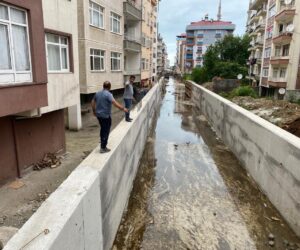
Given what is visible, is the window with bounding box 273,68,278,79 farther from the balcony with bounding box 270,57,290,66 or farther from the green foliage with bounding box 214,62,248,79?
the green foliage with bounding box 214,62,248,79

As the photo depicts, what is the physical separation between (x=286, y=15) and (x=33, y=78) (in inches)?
1163

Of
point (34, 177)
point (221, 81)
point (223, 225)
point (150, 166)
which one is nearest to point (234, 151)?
point (150, 166)

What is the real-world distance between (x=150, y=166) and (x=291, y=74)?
25471 millimetres

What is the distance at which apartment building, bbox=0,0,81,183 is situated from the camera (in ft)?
21.2

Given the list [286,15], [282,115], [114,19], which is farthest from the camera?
[286,15]

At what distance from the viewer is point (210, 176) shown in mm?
9078

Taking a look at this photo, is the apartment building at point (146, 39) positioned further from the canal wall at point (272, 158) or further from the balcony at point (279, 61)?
the canal wall at point (272, 158)

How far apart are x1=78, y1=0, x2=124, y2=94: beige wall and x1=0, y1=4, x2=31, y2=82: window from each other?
9.25m

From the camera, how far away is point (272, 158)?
272 inches

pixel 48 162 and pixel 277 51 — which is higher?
pixel 277 51

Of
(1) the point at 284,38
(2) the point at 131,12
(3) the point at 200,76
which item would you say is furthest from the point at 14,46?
(3) the point at 200,76

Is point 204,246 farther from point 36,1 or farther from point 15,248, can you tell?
point 36,1

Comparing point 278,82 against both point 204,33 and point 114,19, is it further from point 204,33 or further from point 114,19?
point 204,33

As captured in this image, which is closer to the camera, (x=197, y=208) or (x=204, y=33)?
(x=197, y=208)
